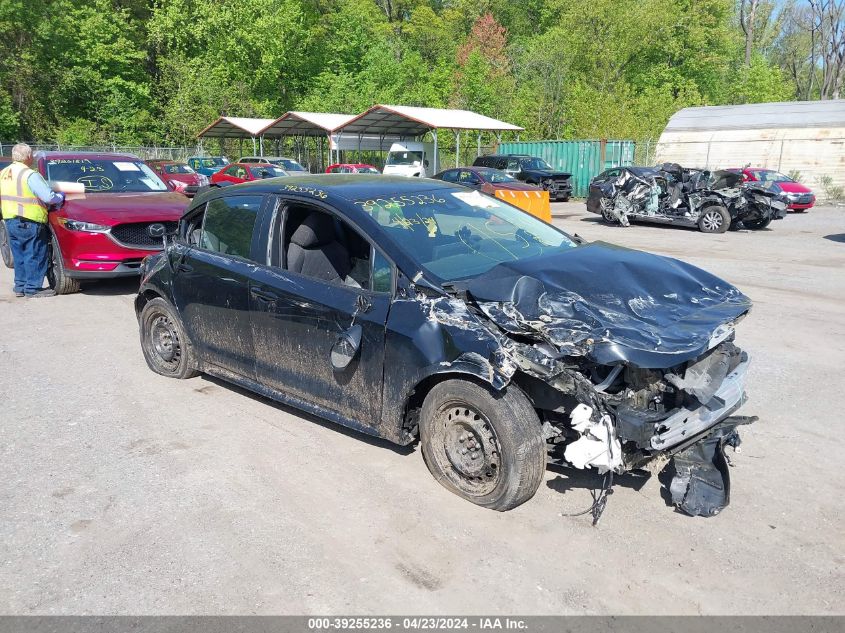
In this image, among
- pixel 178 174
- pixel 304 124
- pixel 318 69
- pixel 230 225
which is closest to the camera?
pixel 230 225

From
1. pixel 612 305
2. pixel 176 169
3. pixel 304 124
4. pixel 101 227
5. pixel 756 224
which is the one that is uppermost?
pixel 304 124

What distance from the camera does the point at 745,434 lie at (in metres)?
4.82

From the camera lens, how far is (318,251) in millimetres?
4812

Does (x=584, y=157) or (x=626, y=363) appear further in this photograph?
(x=584, y=157)

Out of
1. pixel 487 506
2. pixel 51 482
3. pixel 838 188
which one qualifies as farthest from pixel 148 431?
pixel 838 188

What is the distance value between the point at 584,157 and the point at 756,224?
1295 cm

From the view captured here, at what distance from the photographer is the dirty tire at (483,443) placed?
3.59 metres

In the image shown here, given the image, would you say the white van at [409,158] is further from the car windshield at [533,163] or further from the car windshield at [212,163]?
the car windshield at [212,163]

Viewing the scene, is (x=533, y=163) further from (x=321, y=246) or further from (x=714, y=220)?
(x=321, y=246)

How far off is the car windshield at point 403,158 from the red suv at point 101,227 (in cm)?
2260

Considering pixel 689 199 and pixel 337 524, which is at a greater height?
pixel 689 199

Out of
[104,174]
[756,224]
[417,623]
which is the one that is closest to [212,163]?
[104,174]

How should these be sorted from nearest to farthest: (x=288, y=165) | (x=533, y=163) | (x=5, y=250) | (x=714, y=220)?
(x=5, y=250), (x=714, y=220), (x=288, y=165), (x=533, y=163)

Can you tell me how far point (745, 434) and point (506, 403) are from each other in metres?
2.23
